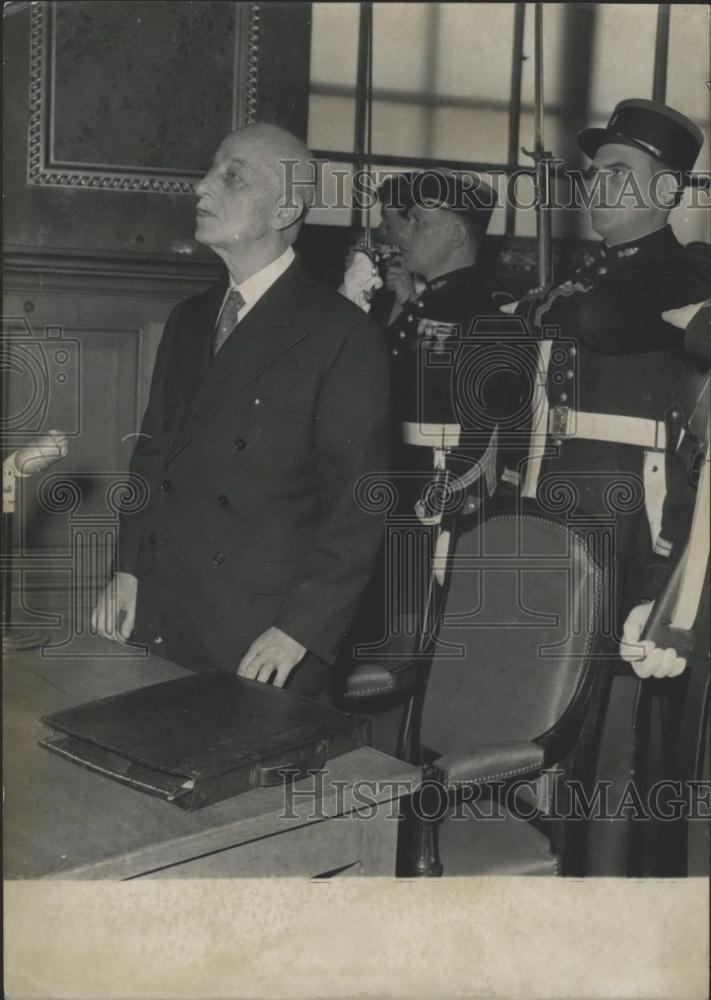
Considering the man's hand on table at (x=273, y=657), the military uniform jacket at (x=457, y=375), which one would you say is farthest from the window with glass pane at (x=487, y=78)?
the man's hand on table at (x=273, y=657)

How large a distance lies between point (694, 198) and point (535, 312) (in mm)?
416

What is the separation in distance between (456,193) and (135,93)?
74cm

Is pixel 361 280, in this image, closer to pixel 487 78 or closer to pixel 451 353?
pixel 451 353

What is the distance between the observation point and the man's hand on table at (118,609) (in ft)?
6.47

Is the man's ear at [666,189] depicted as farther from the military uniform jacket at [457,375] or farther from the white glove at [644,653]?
the white glove at [644,653]

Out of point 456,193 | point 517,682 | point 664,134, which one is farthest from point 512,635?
point 456,193

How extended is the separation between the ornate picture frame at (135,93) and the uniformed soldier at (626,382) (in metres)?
0.80

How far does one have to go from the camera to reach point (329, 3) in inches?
82.8

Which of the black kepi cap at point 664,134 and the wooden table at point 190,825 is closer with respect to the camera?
the wooden table at point 190,825

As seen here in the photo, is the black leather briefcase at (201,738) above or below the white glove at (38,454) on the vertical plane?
below

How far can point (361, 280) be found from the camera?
2.59 m

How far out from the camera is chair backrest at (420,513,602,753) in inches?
72.5

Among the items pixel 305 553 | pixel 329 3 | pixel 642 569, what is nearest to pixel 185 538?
pixel 305 553

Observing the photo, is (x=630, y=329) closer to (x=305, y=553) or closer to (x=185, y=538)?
(x=305, y=553)
